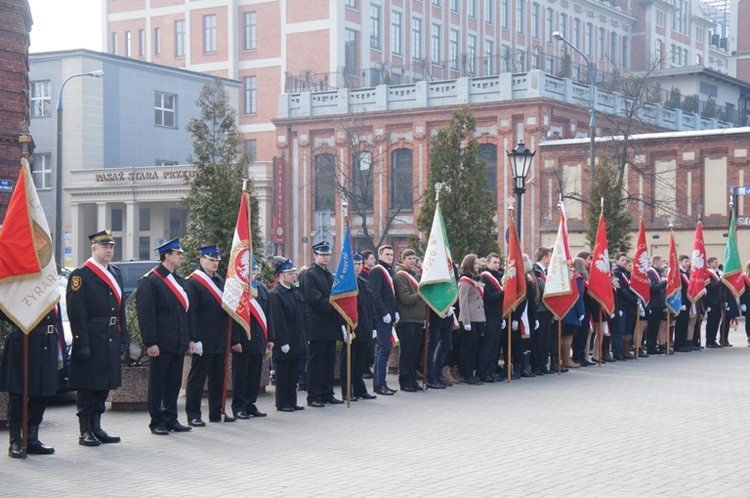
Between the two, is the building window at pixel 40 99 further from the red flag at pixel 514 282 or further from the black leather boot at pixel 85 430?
the black leather boot at pixel 85 430

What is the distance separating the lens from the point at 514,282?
18734mm

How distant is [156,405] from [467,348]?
6.60 metres

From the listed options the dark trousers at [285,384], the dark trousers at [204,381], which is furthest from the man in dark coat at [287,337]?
the dark trousers at [204,381]

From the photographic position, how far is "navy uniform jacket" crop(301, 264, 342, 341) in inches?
612

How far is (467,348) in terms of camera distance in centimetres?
1833

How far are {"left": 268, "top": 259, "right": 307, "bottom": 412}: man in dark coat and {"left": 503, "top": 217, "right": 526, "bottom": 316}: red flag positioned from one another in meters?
4.56

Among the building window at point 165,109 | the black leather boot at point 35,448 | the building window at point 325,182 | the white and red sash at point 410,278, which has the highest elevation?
the building window at point 165,109

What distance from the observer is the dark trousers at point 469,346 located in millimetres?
18281

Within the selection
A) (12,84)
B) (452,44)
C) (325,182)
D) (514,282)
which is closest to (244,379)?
(514,282)

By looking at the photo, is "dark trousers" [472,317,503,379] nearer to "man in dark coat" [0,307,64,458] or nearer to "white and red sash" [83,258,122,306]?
"white and red sash" [83,258,122,306]

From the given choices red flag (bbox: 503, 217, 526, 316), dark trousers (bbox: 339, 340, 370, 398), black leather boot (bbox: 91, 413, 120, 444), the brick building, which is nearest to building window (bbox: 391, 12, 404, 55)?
the brick building

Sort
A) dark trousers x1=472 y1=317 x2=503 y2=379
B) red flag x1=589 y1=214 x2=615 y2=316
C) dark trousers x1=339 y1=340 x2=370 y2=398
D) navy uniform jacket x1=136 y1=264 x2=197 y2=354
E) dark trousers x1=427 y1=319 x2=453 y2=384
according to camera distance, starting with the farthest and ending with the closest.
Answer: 1. red flag x1=589 y1=214 x2=615 y2=316
2. dark trousers x1=472 y1=317 x2=503 y2=379
3. dark trousers x1=427 y1=319 x2=453 y2=384
4. dark trousers x1=339 y1=340 x2=370 y2=398
5. navy uniform jacket x1=136 y1=264 x2=197 y2=354

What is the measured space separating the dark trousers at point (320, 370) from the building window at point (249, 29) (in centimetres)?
5721

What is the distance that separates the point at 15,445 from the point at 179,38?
2559 inches
